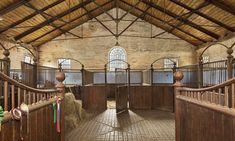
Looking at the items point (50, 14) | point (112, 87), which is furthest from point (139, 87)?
point (50, 14)

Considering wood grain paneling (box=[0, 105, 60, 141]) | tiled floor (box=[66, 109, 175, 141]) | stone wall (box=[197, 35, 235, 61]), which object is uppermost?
stone wall (box=[197, 35, 235, 61])

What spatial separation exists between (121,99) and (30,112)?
515 cm

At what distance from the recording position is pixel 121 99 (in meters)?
7.10

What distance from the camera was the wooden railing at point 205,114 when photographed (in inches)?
66.6

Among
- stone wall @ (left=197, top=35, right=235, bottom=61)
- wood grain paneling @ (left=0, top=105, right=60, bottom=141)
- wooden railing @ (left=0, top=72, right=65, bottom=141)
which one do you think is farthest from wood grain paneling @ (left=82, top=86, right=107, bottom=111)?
stone wall @ (left=197, top=35, right=235, bottom=61)

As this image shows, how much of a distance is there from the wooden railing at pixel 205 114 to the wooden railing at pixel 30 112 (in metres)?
1.64

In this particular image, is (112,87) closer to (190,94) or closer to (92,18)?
(92,18)

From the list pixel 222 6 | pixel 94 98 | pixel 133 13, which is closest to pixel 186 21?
pixel 222 6

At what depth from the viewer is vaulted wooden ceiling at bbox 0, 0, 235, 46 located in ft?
26.4

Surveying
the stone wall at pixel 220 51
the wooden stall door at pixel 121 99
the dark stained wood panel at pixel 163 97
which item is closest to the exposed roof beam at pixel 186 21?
the stone wall at pixel 220 51

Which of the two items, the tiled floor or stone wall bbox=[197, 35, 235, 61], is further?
stone wall bbox=[197, 35, 235, 61]

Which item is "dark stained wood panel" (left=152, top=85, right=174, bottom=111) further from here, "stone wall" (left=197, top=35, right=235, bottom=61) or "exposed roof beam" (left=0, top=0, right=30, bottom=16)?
"exposed roof beam" (left=0, top=0, right=30, bottom=16)

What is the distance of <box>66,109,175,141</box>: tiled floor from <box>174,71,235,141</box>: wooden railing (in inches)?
57.6

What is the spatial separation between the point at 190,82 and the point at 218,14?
10.8 ft
